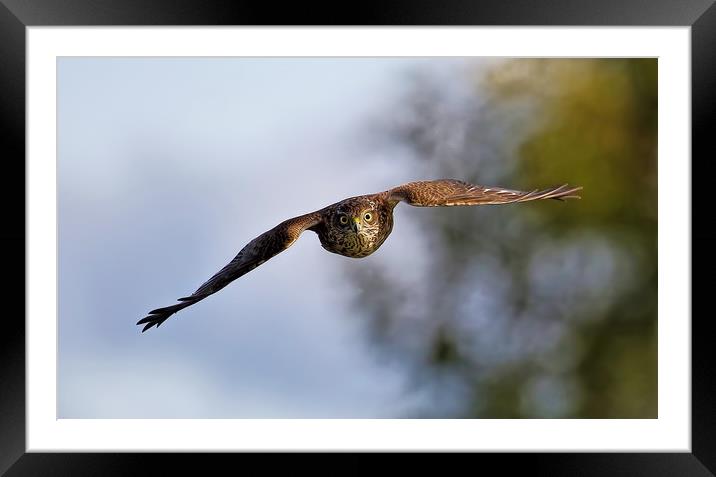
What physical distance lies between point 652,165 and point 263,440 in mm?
4043

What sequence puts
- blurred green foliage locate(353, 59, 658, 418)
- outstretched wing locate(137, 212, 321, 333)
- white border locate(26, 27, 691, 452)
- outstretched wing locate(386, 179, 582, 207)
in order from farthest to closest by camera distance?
blurred green foliage locate(353, 59, 658, 418)
white border locate(26, 27, 691, 452)
outstretched wing locate(386, 179, 582, 207)
outstretched wing locate(137, 212, 321, 333)

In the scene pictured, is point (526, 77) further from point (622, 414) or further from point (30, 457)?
point (30, 457)

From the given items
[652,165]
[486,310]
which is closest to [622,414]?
[486,310]

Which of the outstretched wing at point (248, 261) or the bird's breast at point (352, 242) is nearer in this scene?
the outstretched wing at point (248, 261)

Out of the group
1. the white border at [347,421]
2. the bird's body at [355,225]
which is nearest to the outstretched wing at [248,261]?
the bird's body at [355,225]

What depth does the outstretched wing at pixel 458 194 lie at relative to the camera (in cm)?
335

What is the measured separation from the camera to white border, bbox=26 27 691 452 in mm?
3531

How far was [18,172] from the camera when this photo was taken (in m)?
3.45

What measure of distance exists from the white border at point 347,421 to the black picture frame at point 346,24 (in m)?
0.06

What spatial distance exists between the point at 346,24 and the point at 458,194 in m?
0.99

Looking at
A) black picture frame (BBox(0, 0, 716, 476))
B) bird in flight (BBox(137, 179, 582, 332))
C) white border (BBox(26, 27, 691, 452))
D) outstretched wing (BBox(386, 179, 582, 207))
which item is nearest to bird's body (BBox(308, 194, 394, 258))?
bird in flight (BBox(137, 179, 582, 332))

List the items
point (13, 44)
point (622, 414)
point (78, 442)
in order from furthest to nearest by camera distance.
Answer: point (622, 414)
point (78, 442)
point (13, 44)

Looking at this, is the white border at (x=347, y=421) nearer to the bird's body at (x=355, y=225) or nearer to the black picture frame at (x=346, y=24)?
the black picture frame at (x=346, y=24)

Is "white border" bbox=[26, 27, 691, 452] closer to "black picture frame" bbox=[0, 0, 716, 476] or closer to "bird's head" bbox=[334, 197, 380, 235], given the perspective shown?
"black picture frame" bbox=[0, 0, 716, 476]
